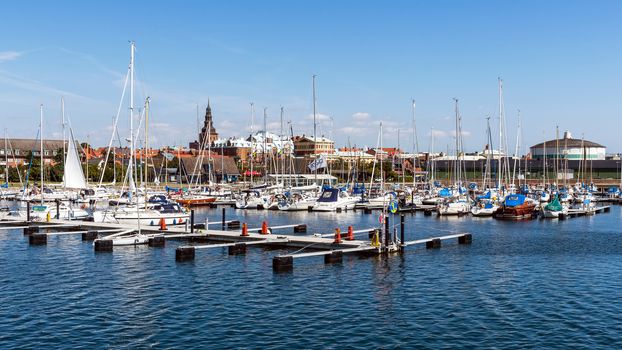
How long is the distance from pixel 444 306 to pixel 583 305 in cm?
753

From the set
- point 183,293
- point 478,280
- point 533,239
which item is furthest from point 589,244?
point 183,293

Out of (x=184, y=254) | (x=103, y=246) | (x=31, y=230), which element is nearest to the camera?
(x=184, y=254)

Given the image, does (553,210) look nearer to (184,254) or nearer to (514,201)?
(514,201)

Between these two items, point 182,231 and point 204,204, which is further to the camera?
point 204,204

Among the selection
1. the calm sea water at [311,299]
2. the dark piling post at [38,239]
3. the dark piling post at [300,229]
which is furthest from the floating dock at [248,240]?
the dark piling post at [300,229]

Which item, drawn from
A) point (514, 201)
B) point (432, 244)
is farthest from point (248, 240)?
point (514, 201)

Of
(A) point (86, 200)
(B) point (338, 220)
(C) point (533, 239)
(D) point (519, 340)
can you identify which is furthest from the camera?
(A) point (86, 200)

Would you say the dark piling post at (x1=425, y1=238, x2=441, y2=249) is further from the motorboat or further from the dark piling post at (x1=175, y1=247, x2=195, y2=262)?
the motorboat

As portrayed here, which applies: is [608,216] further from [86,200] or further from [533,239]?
[86,200]

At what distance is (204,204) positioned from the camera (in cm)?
11531

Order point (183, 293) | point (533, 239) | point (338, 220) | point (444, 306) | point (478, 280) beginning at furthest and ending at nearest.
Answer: point (338, 220) → point (533, 239) → point (478, 280) → point (183, 293) → point (444, 306)

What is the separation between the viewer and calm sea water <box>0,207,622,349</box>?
96.8 ft

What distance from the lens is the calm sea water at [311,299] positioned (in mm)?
29516

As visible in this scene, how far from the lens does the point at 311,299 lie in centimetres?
3669
